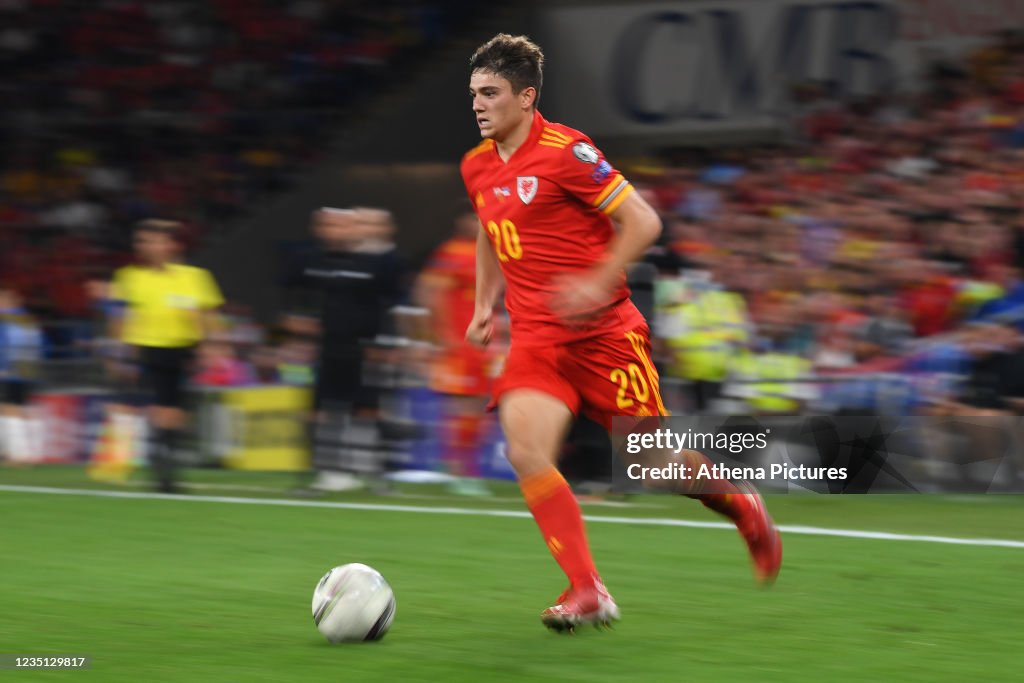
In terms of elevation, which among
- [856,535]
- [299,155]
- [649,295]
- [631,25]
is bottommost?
[856,535]

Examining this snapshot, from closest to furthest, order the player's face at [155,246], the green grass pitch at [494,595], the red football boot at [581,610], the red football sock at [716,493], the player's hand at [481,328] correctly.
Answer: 1. the green grass pitch at [494,595]
2. the red football boot at [581,610]
3. the red football sock at [716,493]
4. the player's hand at [481,328]
5. the player's face at [155,246]

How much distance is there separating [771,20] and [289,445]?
32.0 feet

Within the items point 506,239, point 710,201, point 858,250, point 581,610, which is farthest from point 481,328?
point 710,201

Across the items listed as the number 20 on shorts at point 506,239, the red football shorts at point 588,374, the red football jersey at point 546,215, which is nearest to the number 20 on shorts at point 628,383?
the red football shorts at point 588,374

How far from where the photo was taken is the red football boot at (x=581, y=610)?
591cm

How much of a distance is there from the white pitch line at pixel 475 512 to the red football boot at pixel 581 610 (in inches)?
143

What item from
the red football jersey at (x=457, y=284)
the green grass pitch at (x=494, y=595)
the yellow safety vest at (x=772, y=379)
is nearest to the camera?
the green grass pitch at (x=494, y=595)

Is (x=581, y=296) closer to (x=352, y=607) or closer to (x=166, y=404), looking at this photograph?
(x=352, y=607)

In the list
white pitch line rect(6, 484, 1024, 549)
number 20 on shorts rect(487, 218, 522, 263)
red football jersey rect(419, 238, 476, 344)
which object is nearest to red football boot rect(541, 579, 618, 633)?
number 20 on shorts rect(487, 218, 522, 263)

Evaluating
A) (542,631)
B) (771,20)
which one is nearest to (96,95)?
(771,20)

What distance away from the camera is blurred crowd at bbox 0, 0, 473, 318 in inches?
846

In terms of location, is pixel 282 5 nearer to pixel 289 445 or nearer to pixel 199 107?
pixel 199 107

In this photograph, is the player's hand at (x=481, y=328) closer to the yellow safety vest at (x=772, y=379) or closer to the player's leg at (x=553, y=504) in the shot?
the player's leg at (x=553, y=504)

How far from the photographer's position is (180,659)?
555 cm
